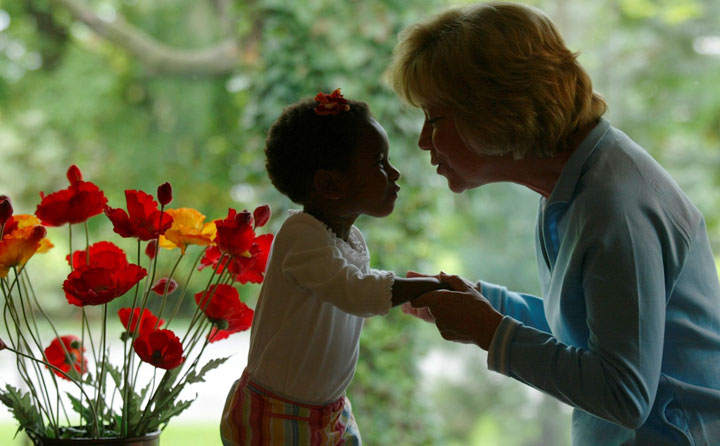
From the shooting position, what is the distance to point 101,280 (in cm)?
110

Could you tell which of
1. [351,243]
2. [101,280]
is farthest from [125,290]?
[351,243]

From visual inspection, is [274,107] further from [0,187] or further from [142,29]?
[0,187]

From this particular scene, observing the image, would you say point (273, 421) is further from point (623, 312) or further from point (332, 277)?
point (623, 312)

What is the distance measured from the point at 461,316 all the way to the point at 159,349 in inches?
17.7

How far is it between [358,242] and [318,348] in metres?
0.21

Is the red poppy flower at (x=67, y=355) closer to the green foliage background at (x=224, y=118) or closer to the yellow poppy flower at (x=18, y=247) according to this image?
the yellow poppy flower at (x=18, y=247)

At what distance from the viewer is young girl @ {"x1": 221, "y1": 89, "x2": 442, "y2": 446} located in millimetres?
1127

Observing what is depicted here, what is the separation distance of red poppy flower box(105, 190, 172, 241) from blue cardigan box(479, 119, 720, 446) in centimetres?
53

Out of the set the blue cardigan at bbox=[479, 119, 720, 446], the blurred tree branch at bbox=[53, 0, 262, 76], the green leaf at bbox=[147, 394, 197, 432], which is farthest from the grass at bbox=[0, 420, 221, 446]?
the blue cardigan at bbox=[479, 119, 720, 446]

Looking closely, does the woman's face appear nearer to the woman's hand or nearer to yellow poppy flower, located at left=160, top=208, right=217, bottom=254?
the woman's hand

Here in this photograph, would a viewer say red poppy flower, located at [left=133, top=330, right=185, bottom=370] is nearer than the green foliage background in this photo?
Yes

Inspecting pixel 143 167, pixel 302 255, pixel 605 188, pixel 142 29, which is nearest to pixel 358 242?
pixel 302 255

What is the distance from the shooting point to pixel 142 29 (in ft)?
11.9

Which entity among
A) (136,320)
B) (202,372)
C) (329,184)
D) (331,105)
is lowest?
(202,372)
